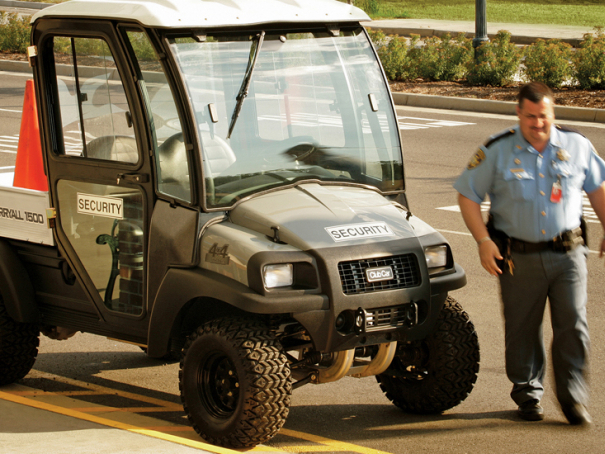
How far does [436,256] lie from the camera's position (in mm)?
4703

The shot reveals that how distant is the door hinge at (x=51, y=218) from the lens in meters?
5.25

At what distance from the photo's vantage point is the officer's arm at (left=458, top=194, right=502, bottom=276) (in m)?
4.70

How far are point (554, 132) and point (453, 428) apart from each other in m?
1.59

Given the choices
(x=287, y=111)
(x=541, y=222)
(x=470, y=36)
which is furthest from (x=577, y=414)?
(x=470, y=36)

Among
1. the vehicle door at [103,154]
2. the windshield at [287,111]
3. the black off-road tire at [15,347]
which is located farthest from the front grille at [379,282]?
the black off-road tire at [15,347]

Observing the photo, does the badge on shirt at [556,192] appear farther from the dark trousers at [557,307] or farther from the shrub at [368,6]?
the shrub at [368,6]

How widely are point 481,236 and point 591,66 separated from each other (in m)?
15.7

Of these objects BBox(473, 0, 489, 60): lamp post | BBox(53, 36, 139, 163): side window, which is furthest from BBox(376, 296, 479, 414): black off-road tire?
BBox(473, 0, 489, 60): lamp post

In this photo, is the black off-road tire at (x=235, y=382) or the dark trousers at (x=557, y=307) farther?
the dark trousers at (x=557, y=307)

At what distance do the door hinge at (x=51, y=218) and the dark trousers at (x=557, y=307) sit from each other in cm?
244

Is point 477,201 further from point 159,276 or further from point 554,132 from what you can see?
point 159,276

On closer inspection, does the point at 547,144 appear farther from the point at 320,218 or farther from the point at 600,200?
the point at 320,218

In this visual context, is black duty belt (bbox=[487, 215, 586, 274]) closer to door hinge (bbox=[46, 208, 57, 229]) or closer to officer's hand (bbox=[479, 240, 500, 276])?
officer's hand (bbox=[479, 240, 500, 276])

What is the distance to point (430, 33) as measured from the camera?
3044cm
